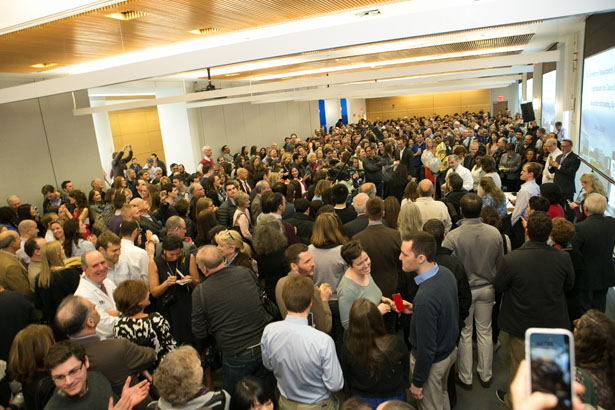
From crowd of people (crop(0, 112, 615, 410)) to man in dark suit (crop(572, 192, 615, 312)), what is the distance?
0.04 ft

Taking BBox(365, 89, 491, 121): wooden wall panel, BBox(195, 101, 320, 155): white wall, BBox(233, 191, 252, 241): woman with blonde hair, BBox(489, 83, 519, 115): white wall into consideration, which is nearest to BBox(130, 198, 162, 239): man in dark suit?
BBox(233, 191, 252, 241): woman with blonde hair

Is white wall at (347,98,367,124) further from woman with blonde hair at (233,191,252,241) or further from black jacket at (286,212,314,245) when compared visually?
black jacket at (286,212,314,245)

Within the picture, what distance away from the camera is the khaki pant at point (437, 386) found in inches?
100

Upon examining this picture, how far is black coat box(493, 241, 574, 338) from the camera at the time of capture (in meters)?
2.69

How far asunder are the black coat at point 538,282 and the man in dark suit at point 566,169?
3769 mm

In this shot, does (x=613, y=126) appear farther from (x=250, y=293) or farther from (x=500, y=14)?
(x=250, y=293)

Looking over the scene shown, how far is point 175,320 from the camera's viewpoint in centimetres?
340

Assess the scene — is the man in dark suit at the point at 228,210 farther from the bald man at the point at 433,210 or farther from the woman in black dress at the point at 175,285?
the bald man at the point at 433,210

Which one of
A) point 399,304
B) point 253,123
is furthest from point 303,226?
point 253,123

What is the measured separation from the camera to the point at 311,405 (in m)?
2.22

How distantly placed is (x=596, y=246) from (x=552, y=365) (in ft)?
9.86

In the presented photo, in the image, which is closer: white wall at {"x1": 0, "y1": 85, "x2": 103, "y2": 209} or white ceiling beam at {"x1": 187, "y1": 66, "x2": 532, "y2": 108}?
white ceiling beam at {"x1": 187, "y1": 66, "x2": 532, "y2": 108}

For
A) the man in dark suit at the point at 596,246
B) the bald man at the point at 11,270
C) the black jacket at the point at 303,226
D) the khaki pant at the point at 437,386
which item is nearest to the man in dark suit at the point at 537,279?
the khaki pant at the point at 437,386

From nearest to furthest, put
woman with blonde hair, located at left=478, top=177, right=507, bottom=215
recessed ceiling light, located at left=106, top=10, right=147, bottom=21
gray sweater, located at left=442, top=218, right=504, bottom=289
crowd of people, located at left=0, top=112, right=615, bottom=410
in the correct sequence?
crowd of people, located at left=0, top=112, right=615, bottom=410
gray sweater, located at left=442, top=218, right=504, bottom=289
recessed ceiling light, located at left=106, top=10, right=147, bottom=21
woman with blonde hair, located at left=478, top=177, right=507, bottom=215
